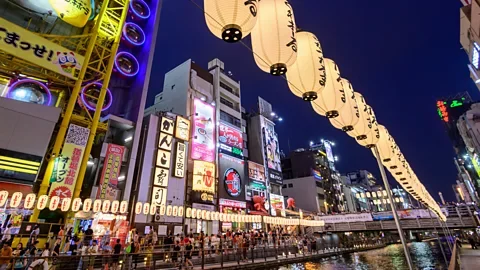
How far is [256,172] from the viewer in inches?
1479

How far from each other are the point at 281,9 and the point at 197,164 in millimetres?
23472

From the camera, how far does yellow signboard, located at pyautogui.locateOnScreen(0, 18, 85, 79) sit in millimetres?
14977

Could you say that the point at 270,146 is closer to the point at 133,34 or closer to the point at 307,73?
the point at 133,34

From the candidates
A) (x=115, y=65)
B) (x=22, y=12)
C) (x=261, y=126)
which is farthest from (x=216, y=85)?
(x=22, y=12)

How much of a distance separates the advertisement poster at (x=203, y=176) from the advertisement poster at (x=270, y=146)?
15.9m

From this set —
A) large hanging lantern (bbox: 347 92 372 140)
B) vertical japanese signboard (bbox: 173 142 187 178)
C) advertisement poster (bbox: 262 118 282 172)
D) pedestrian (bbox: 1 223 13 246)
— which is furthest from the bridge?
pedestrian (bbox: 1 223 13 246)

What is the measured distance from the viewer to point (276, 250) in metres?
19.6

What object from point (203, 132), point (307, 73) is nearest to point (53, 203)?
point (307, 73)

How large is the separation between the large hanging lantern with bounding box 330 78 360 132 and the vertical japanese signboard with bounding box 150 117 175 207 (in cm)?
1839

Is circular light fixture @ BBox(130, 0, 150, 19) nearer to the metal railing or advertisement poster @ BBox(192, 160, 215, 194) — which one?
advertisement poster @ BBox(192, 160, 215, 194)

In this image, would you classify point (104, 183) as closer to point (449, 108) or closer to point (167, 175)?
point (167, 175)

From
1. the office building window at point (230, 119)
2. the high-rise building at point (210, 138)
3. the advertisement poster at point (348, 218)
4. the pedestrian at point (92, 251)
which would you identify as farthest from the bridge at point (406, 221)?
the pedestrian at point (92, 251)

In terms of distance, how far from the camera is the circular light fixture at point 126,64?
22.6 m

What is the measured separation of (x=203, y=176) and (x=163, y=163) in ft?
17.8
